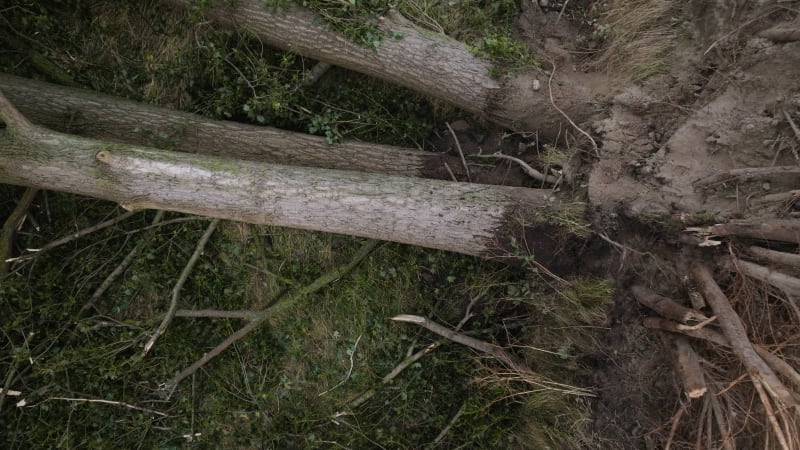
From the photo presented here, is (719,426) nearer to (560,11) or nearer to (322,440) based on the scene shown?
(322,440)

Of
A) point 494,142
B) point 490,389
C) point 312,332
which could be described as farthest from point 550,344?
point 312,332

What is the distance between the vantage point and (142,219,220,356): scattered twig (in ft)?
12.6

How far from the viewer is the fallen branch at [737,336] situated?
7.19 ft

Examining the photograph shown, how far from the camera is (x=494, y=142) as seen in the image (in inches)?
149

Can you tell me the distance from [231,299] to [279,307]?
1.55ft

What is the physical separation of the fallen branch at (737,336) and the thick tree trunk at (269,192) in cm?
90

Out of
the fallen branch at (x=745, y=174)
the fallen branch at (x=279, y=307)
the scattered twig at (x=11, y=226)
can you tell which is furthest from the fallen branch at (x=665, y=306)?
the scattered twig at (x=11, y=226)

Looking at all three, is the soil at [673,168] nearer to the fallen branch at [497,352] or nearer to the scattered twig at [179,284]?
the fallen branch at [497,352]

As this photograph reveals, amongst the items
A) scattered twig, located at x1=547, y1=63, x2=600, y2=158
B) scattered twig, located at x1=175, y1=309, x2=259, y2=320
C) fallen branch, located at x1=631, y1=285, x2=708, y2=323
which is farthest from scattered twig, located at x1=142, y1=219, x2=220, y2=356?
fallen branch, located at x1=631, y1=285, x2=708, y2=323

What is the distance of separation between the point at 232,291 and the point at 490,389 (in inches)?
81.7

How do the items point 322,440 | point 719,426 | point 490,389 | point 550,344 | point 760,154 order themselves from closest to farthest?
1. point 719,426
2. point 760,154
3. point 550,344
4. point 490,389
5. point 322,440

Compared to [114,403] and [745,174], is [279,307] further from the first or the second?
[745,174]

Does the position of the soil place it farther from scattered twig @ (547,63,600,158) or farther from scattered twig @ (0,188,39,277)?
scattered twig @ (0,188,39,277)

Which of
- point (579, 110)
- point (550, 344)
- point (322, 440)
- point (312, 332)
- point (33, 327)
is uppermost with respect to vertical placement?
point (579, 110)
